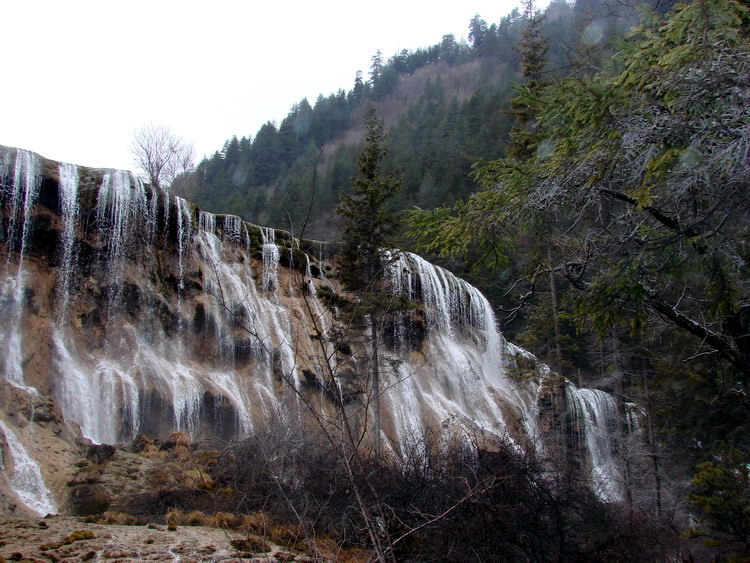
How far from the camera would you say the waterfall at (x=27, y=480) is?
352 inches

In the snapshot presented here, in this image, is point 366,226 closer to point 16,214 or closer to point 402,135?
point 16,214

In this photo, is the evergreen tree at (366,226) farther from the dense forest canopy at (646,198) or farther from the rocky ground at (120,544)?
the rocky ground at (120,544)

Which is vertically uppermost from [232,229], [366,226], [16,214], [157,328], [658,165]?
[232,229]

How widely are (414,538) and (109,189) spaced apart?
17295mm

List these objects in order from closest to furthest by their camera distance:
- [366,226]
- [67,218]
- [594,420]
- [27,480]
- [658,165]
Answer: [658,165] < [27,480] < [366,226] < [67,218] < [594,420]

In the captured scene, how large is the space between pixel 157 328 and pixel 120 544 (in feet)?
40.9

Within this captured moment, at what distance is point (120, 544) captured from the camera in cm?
636

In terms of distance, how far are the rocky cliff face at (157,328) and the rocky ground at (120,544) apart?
4.00 m

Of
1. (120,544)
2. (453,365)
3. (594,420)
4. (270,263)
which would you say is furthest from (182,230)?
(594,420)

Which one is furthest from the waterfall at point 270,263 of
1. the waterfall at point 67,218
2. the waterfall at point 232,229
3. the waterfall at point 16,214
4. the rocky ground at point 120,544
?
the rocky ground at point 120,544

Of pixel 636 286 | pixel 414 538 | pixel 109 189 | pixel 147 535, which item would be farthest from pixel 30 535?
pixel 109 189

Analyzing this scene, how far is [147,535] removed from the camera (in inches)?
272

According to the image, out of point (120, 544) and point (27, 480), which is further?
point (27, 480)

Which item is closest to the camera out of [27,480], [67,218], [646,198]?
[646,198]
